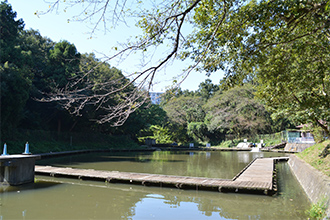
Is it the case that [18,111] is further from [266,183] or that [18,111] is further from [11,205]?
[266,183]

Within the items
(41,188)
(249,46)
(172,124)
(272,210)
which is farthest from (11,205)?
(172,124)

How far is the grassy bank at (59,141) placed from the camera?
66.0 feet

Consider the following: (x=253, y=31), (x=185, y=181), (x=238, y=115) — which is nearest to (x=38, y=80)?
(x=185, y=181)

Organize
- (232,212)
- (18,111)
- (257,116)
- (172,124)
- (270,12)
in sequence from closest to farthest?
(270,12), (232,212), (18,111), (257,116), (172,124)

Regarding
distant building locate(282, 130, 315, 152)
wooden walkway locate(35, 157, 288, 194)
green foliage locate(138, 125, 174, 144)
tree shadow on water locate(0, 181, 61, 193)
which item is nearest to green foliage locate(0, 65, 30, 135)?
wooden walkway locate(35, 157, 288, 194)

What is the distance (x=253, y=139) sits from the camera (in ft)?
125

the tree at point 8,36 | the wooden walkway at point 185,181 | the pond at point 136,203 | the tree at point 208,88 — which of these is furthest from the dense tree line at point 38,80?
the tree at point 208,88

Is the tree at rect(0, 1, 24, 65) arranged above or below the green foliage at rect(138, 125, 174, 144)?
above

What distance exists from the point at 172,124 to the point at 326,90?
33531 mm

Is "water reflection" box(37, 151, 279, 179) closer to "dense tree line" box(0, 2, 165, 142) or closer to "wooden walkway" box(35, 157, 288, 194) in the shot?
"wooden walkway" box(35, 157, 288, 194)

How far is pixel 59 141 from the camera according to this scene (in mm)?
26234

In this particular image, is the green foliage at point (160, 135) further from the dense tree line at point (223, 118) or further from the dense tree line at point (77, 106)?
the dense tree line at point (223, 118)

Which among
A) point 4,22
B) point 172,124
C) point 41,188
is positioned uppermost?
point 4,22

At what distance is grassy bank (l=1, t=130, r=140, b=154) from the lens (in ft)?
66.0
